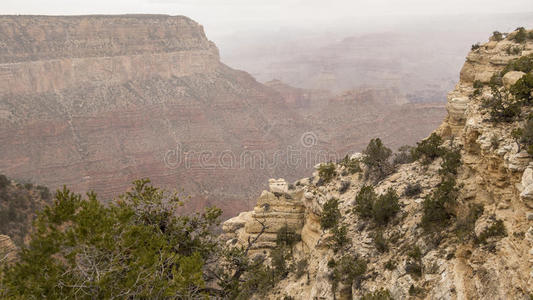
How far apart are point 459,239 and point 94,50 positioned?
9667cm

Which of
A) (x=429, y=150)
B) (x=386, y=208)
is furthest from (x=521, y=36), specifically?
(x=386, y=208)


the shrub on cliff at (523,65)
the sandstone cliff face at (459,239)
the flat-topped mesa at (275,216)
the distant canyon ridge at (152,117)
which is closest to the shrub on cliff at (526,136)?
the sandstone cliff face at (459,239)

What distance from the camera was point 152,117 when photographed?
8375 centimetres

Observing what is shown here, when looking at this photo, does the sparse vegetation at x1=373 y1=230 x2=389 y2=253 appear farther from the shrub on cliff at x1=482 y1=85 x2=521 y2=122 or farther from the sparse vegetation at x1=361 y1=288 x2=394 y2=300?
the shrub on cliff at x1=482 y1=85 x2=521 y2=122

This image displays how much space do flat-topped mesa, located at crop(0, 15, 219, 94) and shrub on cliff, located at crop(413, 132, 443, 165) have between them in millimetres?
84892

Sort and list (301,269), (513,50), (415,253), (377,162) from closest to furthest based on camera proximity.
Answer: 1. (415,253)
2. (301,269)
3. (513,50)
4. (377,162)

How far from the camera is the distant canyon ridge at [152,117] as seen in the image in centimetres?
6531

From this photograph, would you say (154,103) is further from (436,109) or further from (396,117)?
(436,109)

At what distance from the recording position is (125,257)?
26.5ft

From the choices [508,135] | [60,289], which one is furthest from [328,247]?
[60,289]

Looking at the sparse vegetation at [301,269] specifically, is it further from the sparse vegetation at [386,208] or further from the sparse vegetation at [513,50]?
the sparse vegetation at [513,50]

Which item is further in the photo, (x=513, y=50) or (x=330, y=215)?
(x=513, y=50)

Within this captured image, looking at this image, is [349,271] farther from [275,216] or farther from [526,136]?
[275,216]

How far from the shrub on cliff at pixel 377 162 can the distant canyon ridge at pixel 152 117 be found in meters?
40.9
